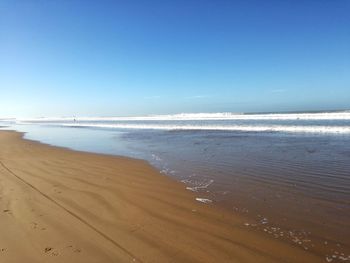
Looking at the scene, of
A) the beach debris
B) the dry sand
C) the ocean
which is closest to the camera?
the dry sand

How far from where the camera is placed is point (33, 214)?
548 centimetres

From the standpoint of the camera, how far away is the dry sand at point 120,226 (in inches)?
155

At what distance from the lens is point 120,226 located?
491cm

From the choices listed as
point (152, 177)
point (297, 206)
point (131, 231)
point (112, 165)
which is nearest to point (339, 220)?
point (297, 206)

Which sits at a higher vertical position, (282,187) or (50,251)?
(50,251)

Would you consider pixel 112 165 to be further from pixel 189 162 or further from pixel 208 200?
pixel 208 200

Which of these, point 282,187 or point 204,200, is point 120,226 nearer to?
point 204,200

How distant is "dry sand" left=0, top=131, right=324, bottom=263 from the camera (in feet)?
12.9

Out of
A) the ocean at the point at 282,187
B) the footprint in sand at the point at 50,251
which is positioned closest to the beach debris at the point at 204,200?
the ocean at the point at 282,187

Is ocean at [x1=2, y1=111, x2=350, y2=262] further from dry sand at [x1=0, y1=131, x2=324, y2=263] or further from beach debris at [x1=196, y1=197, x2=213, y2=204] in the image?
dry sand at [x1=0, y1=131, x2=324, y2=263]

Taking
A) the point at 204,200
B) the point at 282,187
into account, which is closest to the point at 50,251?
the point at 204,200

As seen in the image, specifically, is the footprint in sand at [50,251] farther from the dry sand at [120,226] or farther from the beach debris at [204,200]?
the beach debris at [204,200]

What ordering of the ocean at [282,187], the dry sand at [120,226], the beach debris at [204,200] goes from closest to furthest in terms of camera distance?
the dry sand at [120,226], the ocean at [282,187], the beach debris at [204,200]

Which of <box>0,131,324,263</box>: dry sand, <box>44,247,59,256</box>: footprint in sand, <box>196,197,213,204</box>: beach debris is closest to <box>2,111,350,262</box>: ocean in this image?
<box>196,197,213,204</box>: beach debris
